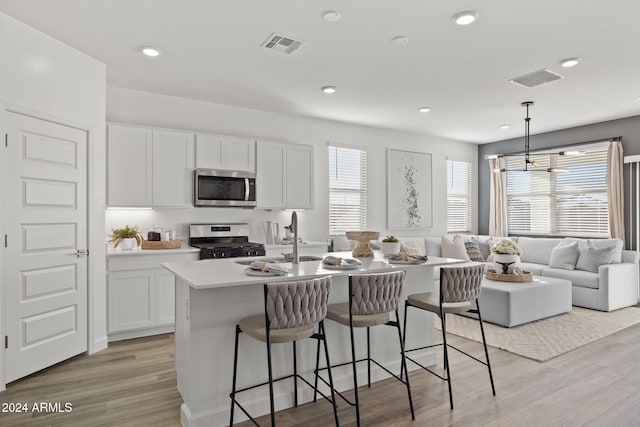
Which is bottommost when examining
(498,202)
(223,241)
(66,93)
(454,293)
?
(454,293)

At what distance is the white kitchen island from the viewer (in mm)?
2430

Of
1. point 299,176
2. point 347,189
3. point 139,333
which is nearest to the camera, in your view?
point 139,333

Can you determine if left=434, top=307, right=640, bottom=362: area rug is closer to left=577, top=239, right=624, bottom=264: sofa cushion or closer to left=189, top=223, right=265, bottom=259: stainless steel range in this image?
left=577, top=239, right=624, bottom=264: sofa cushion

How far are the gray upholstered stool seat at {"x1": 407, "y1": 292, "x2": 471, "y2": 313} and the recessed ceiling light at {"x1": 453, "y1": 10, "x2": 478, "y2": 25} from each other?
2096mm

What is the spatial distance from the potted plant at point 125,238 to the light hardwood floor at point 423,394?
1091 millimetres

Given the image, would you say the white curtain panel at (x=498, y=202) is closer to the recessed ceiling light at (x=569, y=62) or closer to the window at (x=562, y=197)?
the window at (x=562, y=197)

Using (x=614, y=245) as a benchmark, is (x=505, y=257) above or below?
below

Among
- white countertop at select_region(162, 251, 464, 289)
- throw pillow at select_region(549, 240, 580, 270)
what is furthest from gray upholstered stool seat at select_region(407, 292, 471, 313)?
throw pillow at select_region(549, 240, 580, 270)

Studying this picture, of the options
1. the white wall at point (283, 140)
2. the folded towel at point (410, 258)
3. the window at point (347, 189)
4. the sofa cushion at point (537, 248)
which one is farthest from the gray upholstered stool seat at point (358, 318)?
the sofa cushion at point (537, 248)

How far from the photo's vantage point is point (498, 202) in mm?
7734

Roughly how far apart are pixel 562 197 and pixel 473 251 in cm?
179

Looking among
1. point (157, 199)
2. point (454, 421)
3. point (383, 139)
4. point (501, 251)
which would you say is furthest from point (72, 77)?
point (501, 251)

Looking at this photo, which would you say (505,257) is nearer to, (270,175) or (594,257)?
(594,257)

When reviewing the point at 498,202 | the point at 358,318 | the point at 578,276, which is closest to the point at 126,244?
the point at 358,318
